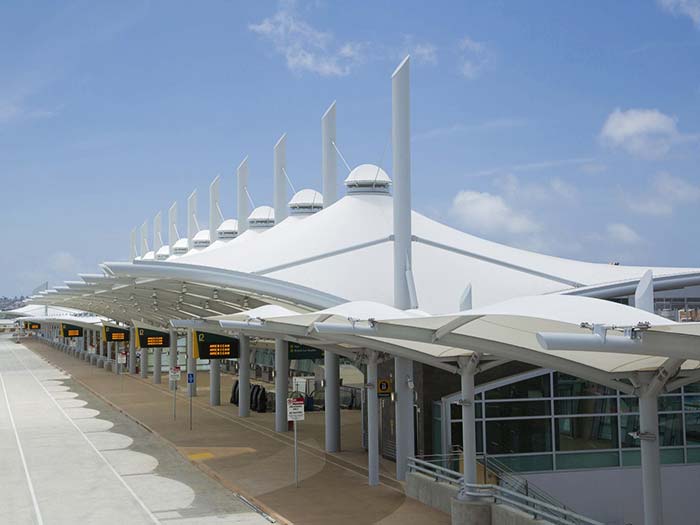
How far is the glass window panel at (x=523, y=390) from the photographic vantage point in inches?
878

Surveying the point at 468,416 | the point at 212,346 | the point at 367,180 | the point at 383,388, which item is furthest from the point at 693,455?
the point at 212,346

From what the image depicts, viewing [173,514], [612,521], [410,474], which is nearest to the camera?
[173,514]

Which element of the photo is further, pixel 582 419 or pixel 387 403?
pixel 387 403

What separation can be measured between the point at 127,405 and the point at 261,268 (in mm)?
18527

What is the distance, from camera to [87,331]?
93.2 metres

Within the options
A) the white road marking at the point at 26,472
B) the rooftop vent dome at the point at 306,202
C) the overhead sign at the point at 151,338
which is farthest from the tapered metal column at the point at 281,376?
the overhead sign at the point at 151,338

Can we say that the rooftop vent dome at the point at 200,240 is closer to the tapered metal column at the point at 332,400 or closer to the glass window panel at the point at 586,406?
the tapered metal column at the point at 332,400

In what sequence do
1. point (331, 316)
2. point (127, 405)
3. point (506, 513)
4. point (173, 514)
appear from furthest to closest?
point (127, 405) → point (173, 514) → point (331, 316) → point (506, 513)

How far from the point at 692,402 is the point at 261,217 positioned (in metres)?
37.8

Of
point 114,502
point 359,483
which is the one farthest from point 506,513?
point 114,502

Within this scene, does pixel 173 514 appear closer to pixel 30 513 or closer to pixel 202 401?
pixel 30 513

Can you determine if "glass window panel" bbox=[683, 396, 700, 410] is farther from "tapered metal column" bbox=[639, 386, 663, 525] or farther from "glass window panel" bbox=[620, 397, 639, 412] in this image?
"tapered metal column" bbox=[639, 386, 663, 525]

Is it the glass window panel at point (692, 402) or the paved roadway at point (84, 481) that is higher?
the glass window panel at point (692, 402)

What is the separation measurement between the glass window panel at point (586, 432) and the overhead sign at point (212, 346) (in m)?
16.4
